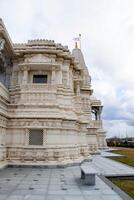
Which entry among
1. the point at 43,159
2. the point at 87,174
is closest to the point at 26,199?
the point at 87,174

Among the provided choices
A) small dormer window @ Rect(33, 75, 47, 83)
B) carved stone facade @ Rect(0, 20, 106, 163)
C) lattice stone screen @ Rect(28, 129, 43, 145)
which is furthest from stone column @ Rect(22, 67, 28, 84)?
lattice stone screen @ Rect(28, 129, 43, 145)

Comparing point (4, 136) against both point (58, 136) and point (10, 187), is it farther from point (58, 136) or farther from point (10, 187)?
point (10, 187)

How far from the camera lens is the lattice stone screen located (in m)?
18.0

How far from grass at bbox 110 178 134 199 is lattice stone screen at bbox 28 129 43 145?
6.62 metres

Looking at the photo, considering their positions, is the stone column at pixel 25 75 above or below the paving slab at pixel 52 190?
above

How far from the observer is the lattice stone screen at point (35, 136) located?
18.0m

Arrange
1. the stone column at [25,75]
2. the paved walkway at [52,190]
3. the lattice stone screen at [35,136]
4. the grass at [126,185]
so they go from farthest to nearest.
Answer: the stone column at [25,75]
the lattice stone screen at [35,136]
the grass at [126,185]
the paved walkway at [52,190]

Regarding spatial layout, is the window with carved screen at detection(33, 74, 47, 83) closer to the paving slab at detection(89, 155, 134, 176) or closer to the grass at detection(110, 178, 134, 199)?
the paving slab at detection(89, 155, 134, 176)

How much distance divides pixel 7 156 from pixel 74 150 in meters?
5.13

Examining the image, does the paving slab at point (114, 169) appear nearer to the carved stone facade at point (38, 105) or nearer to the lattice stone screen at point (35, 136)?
the carved stone facade at point (38, 105)

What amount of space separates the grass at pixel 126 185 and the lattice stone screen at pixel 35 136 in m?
6.62

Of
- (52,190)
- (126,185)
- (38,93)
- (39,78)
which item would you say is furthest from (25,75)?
(126,185)

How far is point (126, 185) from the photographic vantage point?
38.1 feet

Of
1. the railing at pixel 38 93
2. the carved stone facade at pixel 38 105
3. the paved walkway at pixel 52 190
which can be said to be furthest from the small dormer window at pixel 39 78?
the paved walkway at pixel 52 190
